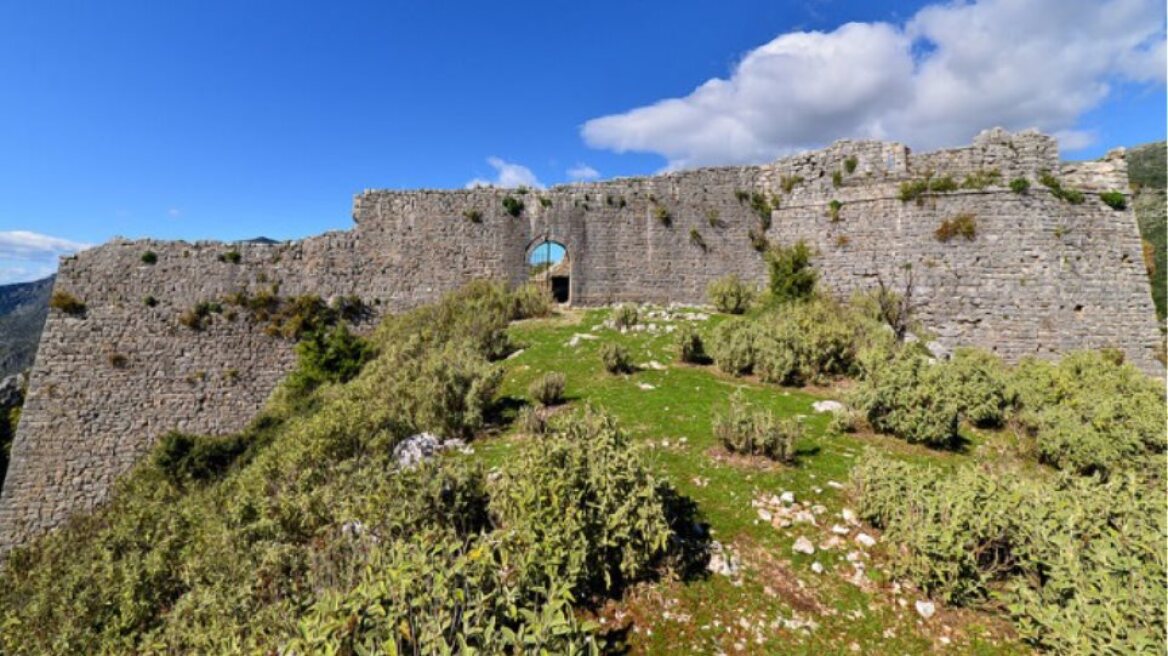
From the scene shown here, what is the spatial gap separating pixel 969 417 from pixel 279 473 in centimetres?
1134

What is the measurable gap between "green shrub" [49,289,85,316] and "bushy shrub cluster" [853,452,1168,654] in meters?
21.0

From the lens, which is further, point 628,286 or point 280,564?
point 628,286

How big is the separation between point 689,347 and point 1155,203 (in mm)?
57204

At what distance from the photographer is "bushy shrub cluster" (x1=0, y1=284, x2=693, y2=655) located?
120 inches

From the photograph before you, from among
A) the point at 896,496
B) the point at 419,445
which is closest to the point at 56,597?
the point at 419,445

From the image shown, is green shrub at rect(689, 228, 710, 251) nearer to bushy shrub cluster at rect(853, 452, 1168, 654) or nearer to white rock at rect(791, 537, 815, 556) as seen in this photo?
bushy shrub cluster at rect(853, 452, 1168, 654)

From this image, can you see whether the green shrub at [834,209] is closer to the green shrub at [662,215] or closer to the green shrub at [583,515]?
the green shrub at [662,215]

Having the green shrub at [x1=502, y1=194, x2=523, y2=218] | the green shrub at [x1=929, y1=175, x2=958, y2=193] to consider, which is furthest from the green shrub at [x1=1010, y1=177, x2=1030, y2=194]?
the green shrub at [x1=502, y1=194, x2=523, y2=218]

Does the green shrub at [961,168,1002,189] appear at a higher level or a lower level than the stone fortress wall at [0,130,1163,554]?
higher

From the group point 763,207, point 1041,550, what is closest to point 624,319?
point 763,207

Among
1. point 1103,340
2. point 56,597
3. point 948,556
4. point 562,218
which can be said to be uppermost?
point 562,218

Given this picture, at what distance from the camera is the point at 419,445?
7699 mm

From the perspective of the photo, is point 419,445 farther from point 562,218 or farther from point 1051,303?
point 1051,303

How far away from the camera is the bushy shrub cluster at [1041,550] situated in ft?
11.1
